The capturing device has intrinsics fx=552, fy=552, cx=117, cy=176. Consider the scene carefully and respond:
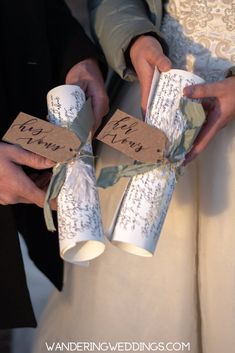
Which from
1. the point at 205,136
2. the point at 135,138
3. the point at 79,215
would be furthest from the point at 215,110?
the point at 79,215

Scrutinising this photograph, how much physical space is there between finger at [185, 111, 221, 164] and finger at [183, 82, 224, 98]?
0.03 meters

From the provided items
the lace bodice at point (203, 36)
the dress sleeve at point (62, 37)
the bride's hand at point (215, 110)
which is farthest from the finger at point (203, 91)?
the dress sleeve at point (62, 37)

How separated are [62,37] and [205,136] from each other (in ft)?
1.06

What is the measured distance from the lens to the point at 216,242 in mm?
813

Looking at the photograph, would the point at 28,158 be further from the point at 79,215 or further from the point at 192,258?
the point at 192,258

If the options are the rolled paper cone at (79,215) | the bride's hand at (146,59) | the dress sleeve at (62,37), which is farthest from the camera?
the dress sleeve at (62,37)

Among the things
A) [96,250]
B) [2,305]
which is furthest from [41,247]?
[96,250]

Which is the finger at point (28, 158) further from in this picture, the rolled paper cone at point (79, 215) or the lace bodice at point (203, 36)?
the lace bodice at point (203, 36)

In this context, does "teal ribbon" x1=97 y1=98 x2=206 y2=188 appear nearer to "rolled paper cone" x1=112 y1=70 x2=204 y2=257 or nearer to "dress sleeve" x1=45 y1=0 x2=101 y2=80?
"rolled paper cone" x1=112 y1=70 x2=204 y2=257

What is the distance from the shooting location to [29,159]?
0.70 meters

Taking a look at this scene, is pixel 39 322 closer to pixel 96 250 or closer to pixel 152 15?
pixel 96 250

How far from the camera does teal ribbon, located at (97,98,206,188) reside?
0.67 meters

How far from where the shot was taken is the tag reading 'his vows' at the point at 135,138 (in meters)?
0.66

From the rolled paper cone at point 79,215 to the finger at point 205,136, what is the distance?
14 cm
